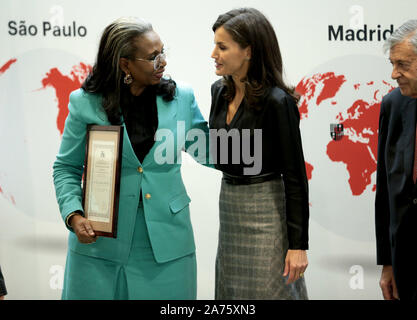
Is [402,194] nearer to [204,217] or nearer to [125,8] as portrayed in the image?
[204,217]

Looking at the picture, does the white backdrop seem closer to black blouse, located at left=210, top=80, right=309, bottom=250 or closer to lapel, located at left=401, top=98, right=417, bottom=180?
lapel, located at left=401, top=98, right=417, bottom=180


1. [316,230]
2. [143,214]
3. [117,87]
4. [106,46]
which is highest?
[106,46]

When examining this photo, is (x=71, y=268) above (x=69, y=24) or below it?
below

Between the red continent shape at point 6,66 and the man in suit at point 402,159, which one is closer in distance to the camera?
the man in suit at point 402,159

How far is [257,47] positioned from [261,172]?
0.53 meters

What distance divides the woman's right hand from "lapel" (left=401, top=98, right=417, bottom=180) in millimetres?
1343

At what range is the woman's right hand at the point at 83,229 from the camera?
7.89ft

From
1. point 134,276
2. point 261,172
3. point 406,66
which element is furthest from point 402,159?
point 134,276

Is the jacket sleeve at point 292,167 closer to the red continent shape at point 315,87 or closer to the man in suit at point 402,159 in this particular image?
the man in suit at point 402,159

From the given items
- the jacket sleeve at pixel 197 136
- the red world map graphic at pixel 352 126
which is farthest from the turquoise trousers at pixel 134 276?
the red world map graphic at pixel 352 126

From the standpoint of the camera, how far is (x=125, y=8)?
366 centimetres

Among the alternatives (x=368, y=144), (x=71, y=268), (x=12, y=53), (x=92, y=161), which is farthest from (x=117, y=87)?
(x=368, y=144)

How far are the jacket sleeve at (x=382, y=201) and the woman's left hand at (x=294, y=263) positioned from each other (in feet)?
1.48

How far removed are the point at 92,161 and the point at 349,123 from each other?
1.84m
